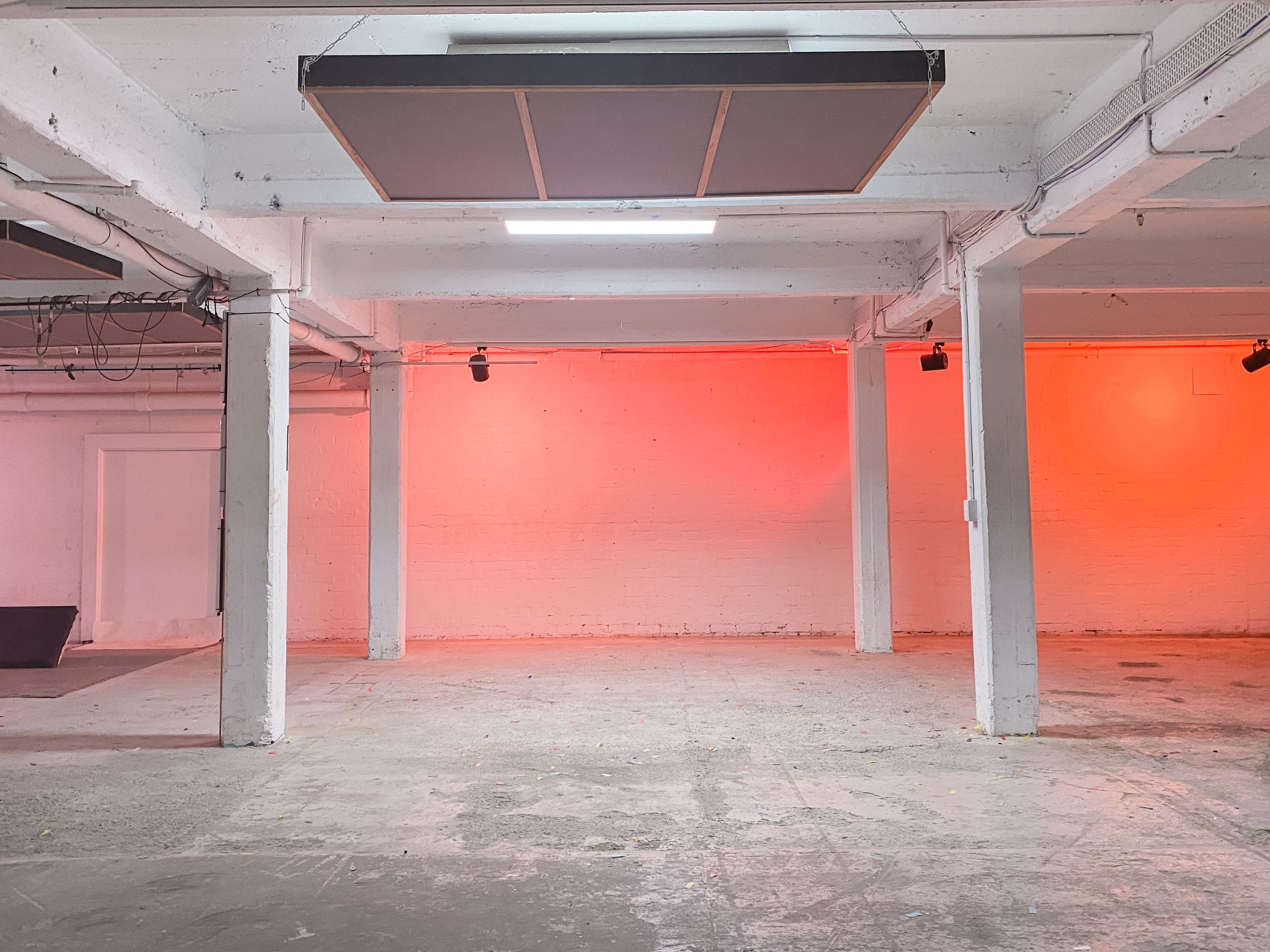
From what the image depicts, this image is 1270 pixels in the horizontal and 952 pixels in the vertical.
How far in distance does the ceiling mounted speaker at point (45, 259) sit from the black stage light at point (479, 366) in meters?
3.20

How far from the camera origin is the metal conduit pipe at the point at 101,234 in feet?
11.9

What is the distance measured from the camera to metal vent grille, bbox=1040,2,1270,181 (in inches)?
113

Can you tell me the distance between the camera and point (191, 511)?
9.22 metres

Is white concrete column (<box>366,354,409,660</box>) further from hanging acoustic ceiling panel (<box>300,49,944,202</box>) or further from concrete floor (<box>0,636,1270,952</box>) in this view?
hanging acoustic ceiling panel (<box>300,49,944,202</box>)

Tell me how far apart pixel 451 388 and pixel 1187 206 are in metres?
6.63

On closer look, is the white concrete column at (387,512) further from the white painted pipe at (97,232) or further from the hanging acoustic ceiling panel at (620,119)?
the hanging acoustic ceiling panel at (620,119)

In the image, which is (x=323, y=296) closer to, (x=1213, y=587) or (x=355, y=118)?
(x=355, y=118)

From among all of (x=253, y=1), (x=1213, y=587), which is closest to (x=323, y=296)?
(x=253, y=1)

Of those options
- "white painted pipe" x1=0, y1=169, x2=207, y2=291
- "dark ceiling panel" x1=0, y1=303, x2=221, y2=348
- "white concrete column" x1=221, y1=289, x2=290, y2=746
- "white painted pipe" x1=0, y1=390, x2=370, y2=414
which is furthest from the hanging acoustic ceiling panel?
"white painted pipe" x1=0, y1=390, x2=370, y2=414

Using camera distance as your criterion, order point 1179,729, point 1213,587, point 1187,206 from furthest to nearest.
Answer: point 1213,587
point 1179,729
point 1187,206

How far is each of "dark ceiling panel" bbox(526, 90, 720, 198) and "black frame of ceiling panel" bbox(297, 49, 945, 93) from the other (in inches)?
2.6

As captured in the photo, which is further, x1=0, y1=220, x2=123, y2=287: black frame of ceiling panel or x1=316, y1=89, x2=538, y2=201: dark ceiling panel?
x1=0, y1=220, x2=123, y2=287: black frame of ceiling panel

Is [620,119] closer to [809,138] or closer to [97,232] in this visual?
[809,138]

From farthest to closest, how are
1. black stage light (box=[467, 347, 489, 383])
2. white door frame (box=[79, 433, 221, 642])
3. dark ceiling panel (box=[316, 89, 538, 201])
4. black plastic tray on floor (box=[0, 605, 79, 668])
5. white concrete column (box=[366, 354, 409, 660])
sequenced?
white door frame (box=[79, 433, 221, 642]), black stage light (box=[467, 347, 489, 383]), white concrete column (box=[366, 354, 409, 660]), black plastic tray on floor (box=[0, 605, 79, 668]), dark ceiling panel (box=[316, 89, 538, 201])
